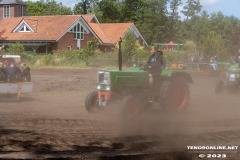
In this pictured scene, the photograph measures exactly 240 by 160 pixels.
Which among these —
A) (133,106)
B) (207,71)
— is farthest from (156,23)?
(133,106)

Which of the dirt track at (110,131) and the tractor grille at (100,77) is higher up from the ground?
the tractor grille at (100,77)

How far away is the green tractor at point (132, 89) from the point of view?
1116 cm

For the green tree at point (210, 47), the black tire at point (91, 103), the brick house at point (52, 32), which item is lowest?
the black tire at point (91, 103)

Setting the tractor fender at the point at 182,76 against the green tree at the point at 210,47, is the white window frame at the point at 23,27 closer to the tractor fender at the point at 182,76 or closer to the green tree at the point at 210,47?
the green tree at the point at 210,47

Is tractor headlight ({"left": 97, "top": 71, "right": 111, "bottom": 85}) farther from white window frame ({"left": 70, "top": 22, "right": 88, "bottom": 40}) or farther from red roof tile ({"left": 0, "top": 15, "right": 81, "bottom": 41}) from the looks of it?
white window frame ({"left": 70, "top": 22, "right": 88, "bottom": 40})

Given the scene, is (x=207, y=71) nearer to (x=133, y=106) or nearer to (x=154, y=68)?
(x=154, y=68)

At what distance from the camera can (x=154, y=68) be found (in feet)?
38.1

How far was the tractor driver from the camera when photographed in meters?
11.6

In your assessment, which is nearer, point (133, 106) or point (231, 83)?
point (133, 106)

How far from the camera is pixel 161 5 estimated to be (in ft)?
177

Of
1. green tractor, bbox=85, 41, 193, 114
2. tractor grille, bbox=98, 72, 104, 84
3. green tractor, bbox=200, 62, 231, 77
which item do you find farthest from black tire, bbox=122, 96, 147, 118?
green tractor, bbox=200, 62, 231, 77

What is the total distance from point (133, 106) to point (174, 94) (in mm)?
1773

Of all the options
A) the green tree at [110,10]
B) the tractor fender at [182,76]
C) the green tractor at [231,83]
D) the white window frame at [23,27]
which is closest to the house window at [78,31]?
the white window frame at [23,27]

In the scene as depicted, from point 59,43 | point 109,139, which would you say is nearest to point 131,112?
point 109,139
